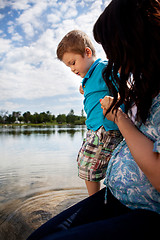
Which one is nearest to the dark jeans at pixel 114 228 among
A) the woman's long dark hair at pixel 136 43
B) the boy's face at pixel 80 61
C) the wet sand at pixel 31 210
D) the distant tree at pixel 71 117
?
the woman's long dark hair at pixel 136 43

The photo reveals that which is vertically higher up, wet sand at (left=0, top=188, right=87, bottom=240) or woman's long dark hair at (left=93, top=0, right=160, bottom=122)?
woman's long dark hair at (left=93, top=0, right=160, bottom=122)

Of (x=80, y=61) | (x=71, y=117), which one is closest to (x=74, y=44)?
(x=80, y=61)

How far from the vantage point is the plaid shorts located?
6.23 ft

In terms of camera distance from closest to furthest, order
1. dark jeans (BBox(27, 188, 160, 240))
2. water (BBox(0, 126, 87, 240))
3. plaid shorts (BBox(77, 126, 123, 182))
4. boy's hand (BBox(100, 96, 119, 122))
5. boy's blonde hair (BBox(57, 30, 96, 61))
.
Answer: dark jeans (BBox(27, 188, 160, 240)) → boy's hand (BBox(100, 96, 119, 122)) → plaid shorts (BBox(77, 126, 123, 182)) → water (BBox(0, 126, 87, 240)) → boy's blonde hair (BBox(57, 30, 96, 61))

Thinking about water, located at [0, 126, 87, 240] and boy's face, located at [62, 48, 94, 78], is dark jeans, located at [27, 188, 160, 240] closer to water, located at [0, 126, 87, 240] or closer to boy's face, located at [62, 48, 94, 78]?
water, located at [0, 126, 87, 240]

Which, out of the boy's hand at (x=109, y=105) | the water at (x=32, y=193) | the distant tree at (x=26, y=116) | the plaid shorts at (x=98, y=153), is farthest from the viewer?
the distant tree at (x=26, y=116)

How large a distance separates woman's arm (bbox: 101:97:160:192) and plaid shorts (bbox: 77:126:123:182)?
959mm

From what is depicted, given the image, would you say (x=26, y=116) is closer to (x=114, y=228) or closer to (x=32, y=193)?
(x=32, y=193)

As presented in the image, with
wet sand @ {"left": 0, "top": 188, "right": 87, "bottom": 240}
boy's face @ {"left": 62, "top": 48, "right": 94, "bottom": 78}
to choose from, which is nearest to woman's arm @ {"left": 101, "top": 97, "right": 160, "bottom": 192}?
boy's face @ {"left": 62, "top": 48, "right": 94, "bottom": 78}

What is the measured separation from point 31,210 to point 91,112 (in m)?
1.40

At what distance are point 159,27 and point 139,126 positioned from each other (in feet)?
1.47

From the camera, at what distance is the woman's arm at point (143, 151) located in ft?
2.45

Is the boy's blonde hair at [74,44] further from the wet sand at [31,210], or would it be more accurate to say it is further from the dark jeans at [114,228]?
the wet sand at [31,210]

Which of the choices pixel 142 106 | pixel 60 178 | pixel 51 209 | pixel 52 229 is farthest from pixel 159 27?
pixel 60 178
